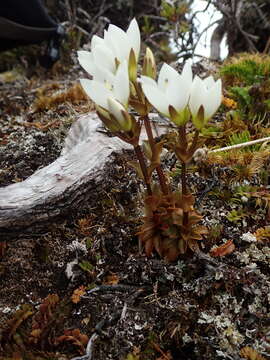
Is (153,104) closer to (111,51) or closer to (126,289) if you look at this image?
(111,51)

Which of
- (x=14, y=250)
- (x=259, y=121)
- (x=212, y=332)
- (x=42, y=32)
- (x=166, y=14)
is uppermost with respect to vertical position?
(x=42, y=32)

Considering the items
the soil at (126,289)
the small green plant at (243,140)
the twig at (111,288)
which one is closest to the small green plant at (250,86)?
the small green plant at (243,140)

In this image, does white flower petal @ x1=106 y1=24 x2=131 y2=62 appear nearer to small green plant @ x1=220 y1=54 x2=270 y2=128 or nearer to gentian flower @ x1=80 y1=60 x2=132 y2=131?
gentian flower @ x1=80 y1=60 x2=132 y2=131

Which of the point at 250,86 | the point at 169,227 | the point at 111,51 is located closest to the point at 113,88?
the point at 111,51

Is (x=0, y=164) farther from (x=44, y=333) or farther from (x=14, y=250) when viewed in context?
(x=44, y=333)

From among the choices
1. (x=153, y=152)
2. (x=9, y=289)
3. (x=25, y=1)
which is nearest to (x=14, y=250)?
(x=9, y=289)

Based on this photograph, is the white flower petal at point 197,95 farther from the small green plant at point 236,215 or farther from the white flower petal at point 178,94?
the small green plant at point 236,215
